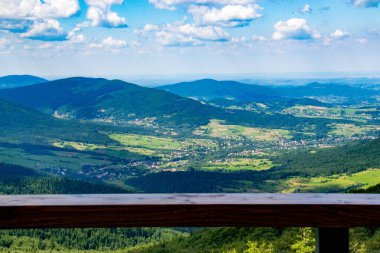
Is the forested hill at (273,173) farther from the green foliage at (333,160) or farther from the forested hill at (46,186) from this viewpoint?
the forested hill at (46,186)

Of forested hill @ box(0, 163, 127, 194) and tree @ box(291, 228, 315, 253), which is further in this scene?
forested hill @ box(0, 163, 127, 194)

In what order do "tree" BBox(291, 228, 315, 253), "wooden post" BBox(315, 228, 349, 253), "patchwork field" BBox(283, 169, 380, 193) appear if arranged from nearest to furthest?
"wooden post" BBox(315, 228, 349, 253)
"tree" BBox(291, 228, 315, 253)
"patchwork field" BBox(283, 169, 380, 193)

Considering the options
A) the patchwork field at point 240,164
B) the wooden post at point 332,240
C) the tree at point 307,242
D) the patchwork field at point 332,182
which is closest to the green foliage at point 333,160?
the patchwork field at point 240,164

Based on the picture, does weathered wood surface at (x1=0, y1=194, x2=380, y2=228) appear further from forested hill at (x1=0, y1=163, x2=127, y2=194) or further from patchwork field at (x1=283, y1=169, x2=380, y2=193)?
patchwork field at (x1=283, y1=169, x2=380, y2=193)

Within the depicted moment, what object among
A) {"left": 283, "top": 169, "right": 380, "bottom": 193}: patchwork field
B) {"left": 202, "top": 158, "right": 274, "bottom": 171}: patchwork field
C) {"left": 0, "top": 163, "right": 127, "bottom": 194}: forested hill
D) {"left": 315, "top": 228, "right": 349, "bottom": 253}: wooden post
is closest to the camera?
{"left": 315, "top": 228, "right": 349, "bottom": 253}: wooden post

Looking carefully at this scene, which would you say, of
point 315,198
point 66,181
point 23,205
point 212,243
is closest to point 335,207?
point 315,198

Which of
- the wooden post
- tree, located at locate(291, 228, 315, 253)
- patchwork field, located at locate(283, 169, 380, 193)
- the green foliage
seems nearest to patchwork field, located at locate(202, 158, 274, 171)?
the green foliage

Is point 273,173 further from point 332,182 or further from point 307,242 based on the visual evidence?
point 307,242
